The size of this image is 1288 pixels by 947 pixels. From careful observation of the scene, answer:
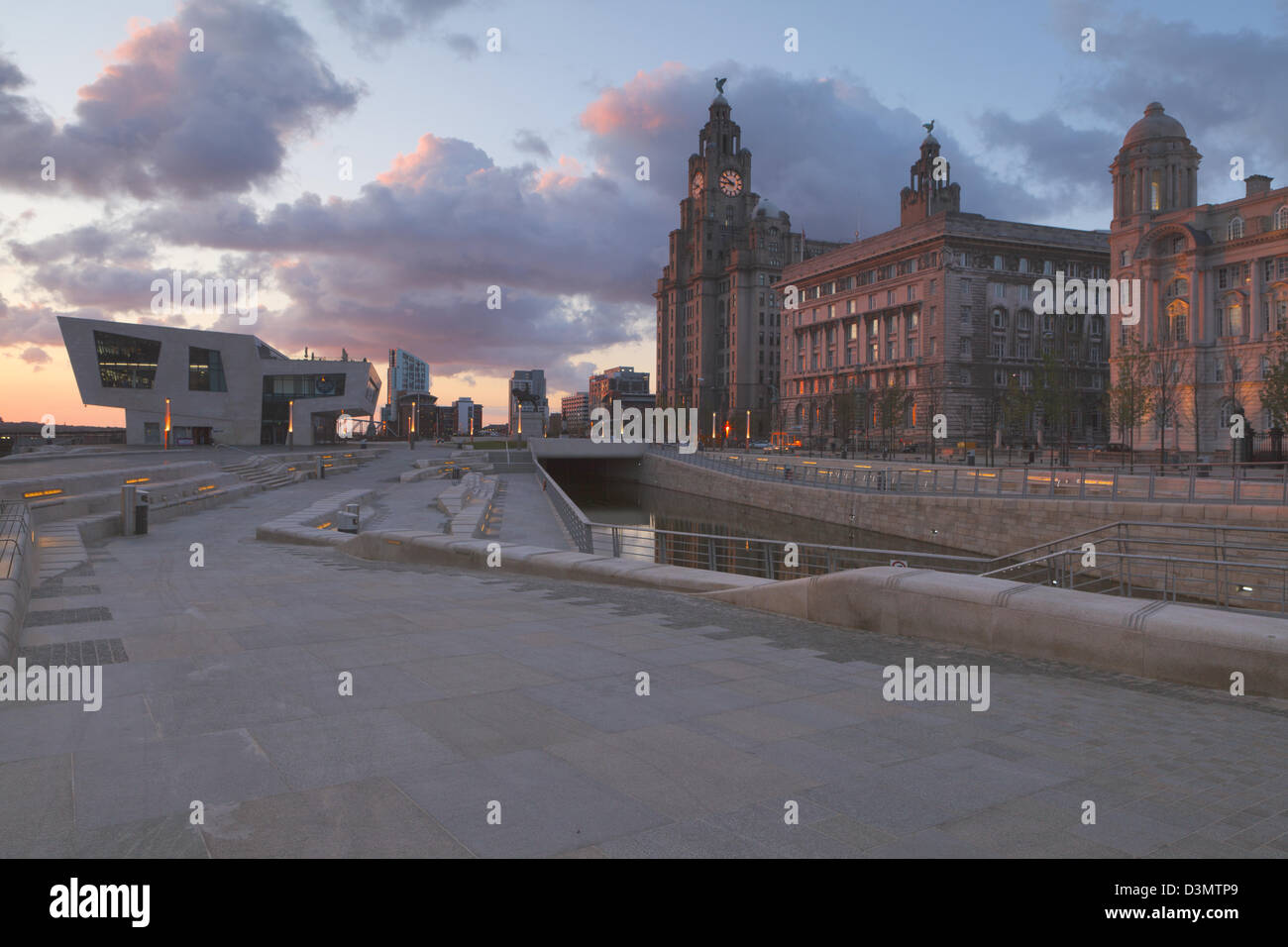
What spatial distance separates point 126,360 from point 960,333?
84899 millimetres

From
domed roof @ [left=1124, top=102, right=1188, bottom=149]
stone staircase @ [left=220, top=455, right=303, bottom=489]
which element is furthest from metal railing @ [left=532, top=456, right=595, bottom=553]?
domed roof @ [left=1124, top=102, right=1188, bottom=149]

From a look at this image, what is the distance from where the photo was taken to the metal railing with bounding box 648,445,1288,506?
28500 mm

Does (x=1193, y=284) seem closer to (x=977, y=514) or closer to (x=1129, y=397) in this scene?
(x=1129, y=397)

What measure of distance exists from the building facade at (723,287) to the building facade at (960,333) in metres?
46.7

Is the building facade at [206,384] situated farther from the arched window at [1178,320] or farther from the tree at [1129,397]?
the arched window at [1178,320]

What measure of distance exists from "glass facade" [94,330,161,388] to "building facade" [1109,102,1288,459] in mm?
86362

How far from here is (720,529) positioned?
169 feet

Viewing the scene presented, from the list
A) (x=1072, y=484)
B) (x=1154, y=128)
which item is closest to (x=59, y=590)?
(x=1072, y=484)

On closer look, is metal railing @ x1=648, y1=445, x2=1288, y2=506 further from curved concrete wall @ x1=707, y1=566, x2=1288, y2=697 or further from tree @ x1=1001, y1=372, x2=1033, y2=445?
curved concrete wall @ x1=707, y1=566, x2=1288, y2=697
